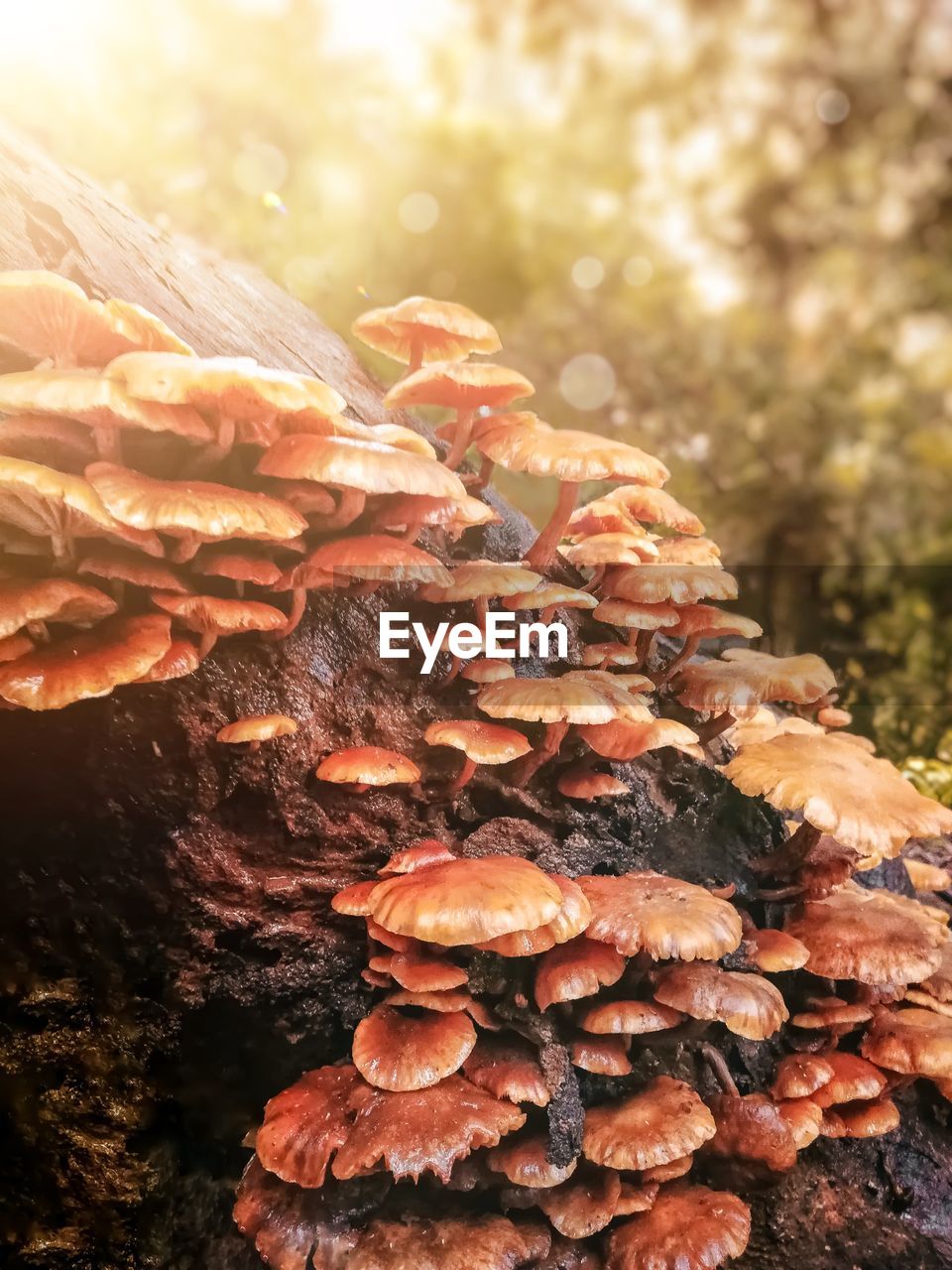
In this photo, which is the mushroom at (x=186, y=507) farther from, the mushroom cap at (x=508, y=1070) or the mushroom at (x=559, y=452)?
the mushroom cap at (x=508, y=1070)

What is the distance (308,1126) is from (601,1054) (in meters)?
0.84

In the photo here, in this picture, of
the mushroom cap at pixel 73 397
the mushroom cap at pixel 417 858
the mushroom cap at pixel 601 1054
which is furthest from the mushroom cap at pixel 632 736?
the mushroom cap at pixel 73 397

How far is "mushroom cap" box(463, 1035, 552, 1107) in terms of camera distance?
189 centimetres

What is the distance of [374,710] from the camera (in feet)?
7.35

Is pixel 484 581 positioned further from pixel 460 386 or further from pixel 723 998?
pixel 723 998

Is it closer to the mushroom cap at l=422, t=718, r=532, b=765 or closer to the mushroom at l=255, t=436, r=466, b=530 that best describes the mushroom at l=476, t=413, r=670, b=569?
the mushroom at l=255, t=436, r=466, b=530

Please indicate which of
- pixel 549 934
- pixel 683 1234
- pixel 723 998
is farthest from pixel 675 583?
pixel 683 1234

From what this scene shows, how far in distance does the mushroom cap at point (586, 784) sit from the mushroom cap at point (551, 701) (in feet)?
1.38

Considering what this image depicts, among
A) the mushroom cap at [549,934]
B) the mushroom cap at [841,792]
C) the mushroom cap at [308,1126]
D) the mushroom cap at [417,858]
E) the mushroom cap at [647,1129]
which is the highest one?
the mushroom cap at [841,792]

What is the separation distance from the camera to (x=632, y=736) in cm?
219

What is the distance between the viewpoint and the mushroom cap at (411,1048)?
5.83ft

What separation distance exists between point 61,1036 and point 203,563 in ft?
4.30

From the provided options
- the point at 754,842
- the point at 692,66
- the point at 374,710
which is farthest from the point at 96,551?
the point at 692,66

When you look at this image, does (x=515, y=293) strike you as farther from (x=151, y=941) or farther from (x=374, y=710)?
(x=151, y=941)
